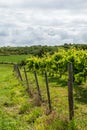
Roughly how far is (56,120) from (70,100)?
31.1 inches

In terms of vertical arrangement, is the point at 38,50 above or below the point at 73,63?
below

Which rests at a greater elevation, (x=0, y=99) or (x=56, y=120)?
(x=56, y=120)

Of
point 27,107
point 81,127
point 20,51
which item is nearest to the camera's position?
point 81,127

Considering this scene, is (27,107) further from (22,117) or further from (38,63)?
(38,63)

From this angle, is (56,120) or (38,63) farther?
(38,63)

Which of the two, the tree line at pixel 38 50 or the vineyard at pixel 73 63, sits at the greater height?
the vineyard at pixel 73 63

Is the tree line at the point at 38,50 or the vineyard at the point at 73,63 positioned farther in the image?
the tree line at the point at 38,50

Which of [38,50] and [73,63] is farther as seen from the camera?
[38,50]

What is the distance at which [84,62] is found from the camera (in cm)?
2620

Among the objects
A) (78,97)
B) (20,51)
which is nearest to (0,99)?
(78,97)

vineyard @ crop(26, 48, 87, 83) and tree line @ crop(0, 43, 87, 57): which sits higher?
vineyard @ crop(26, 48, 87, 83)

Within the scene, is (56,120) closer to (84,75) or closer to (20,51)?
(84,75)

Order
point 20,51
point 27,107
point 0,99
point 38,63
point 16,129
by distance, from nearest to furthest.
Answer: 1. point 16,129
2. point 27,107
3. point 0,99
4. point 38,63
5. point 20,51

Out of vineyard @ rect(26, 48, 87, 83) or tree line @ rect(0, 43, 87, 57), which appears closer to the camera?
vineyard @ rect(26, 48, 87, 83)
